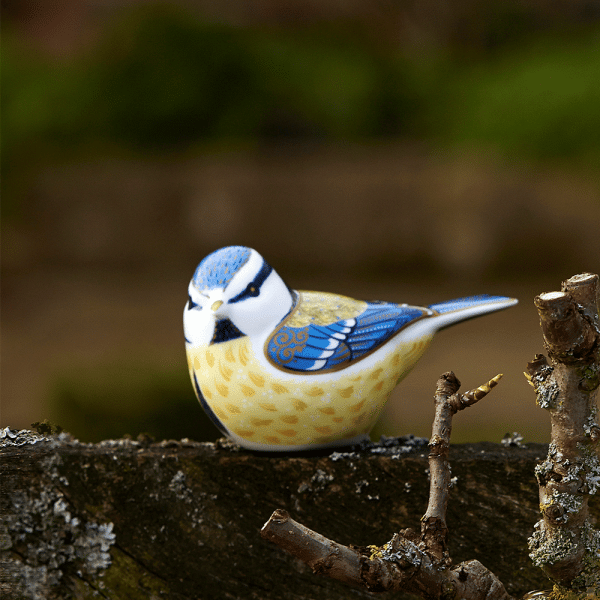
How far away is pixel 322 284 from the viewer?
2.89 metres

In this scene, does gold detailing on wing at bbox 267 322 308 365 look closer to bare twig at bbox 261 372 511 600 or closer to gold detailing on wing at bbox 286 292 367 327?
gold detailing on wing at bbox 286 292 367 327

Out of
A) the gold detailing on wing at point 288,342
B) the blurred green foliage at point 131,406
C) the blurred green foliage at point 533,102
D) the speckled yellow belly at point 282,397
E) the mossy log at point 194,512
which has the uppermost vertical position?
the blurred green foliage at point 533,102

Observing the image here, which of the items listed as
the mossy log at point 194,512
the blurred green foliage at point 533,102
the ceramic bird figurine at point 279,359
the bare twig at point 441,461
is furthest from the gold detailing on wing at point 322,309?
the blurred green foliage at point 533,102

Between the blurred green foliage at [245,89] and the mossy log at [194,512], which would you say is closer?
the mossy log at [194,512]

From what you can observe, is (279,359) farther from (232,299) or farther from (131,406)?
(131,406)

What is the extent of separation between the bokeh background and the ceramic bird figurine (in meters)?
1.58

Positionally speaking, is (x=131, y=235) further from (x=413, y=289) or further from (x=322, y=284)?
(x=413, y=289)

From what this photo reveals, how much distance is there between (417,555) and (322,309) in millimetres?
387

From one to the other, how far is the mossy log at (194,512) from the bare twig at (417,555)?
0.78ft

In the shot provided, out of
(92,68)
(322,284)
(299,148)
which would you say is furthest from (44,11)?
(322,284)

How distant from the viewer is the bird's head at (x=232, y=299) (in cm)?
82

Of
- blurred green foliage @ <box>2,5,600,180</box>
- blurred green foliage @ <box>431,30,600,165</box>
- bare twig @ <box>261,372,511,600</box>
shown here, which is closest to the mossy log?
bare twig @ <box>261,372,511,600</box>

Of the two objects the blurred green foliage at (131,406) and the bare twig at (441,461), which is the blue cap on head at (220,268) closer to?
the bare twig at (441,461)

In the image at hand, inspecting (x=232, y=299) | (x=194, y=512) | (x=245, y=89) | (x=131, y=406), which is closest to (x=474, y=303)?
(x=232, y=299)
